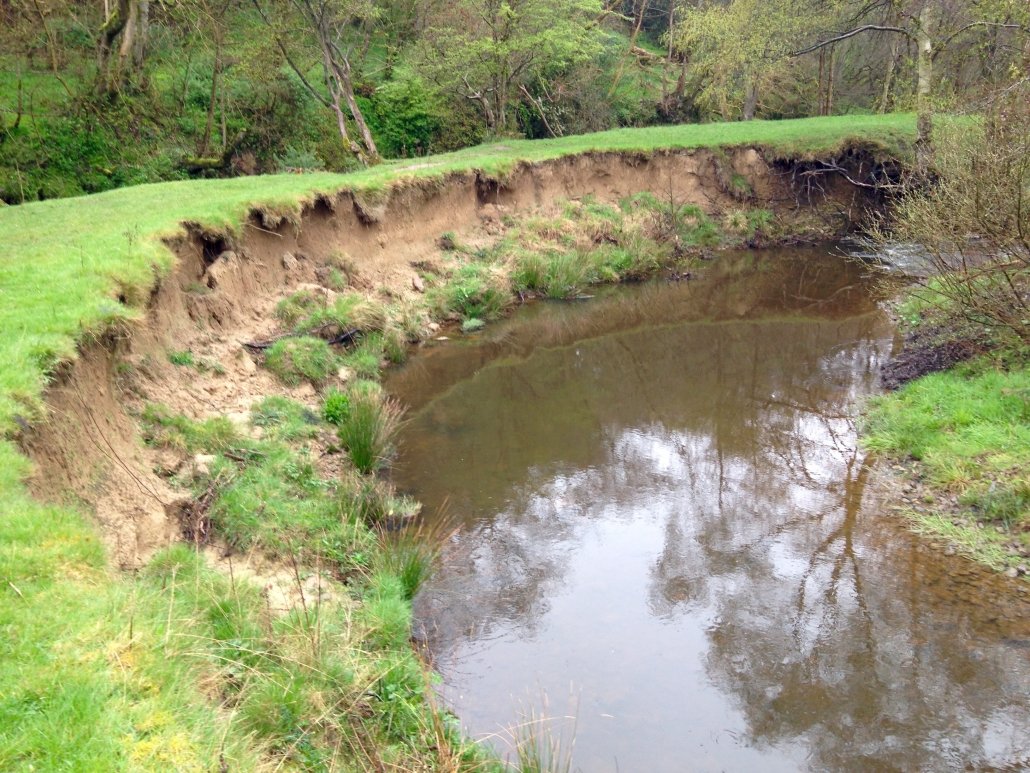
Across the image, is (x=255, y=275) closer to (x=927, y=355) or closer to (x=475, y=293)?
(x=475, y=293)

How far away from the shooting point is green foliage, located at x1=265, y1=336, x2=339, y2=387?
11.1m

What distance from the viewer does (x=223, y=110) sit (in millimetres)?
20562

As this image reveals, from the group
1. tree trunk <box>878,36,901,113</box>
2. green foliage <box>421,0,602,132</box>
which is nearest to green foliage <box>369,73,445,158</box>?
green foliage <box>421,0,602,132</box>

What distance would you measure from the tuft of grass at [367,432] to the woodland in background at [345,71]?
419 inches

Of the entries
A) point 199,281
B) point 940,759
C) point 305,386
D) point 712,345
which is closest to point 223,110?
point 199,281

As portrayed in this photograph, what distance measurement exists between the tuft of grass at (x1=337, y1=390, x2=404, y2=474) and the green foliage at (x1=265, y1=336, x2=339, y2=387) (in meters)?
1.18

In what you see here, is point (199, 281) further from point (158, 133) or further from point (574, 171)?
point (574, 171)

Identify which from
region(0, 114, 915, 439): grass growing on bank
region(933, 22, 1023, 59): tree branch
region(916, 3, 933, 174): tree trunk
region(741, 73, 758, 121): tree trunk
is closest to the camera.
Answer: region(0, 114, 915, 439): grass growing on bank

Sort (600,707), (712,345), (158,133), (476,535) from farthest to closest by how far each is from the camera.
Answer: (158,133), (712,345), (476,535), (600,707)

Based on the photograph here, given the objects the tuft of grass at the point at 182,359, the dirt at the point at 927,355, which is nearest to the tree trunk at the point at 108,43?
the tuft of grass at the point at 182,359

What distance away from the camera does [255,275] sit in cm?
1256

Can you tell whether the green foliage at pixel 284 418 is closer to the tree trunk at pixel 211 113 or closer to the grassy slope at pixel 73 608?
the grassy slope at pixel 73 608

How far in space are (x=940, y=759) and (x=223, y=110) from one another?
20.8 m

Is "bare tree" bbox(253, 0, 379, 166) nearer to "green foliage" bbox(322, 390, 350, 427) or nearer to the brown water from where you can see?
the brown water
